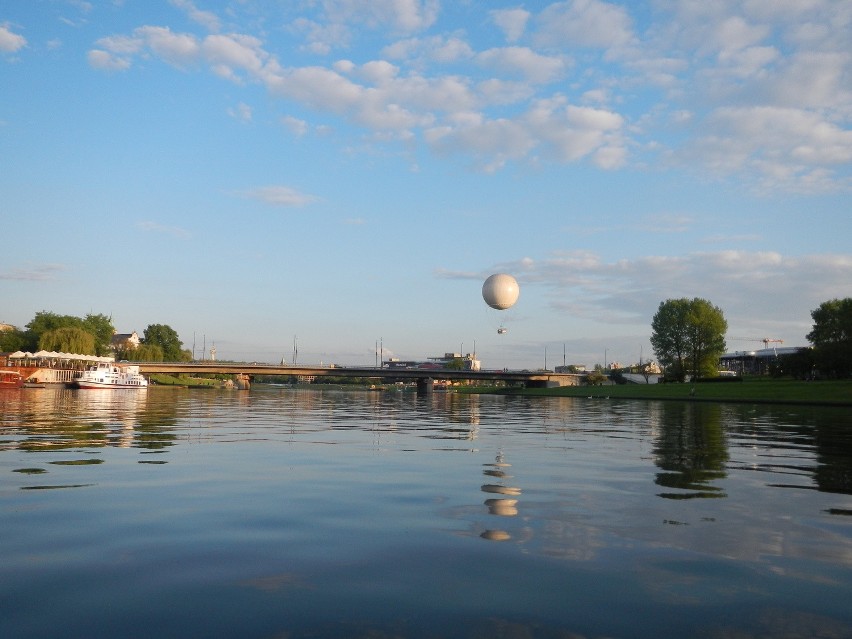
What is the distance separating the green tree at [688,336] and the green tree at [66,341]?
4900 inches

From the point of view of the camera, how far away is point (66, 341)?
453 ft

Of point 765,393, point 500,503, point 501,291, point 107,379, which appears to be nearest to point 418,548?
point 500,503

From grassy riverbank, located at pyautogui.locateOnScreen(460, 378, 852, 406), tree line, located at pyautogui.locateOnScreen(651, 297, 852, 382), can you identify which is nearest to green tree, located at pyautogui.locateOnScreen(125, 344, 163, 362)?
grassy riverbank, located at pyautogui.locateOnScreen(460, 378, 852, 406)

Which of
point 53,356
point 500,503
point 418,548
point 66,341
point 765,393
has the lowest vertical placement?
point 765,393

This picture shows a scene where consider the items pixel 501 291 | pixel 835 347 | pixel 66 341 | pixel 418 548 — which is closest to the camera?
pixel 418 548

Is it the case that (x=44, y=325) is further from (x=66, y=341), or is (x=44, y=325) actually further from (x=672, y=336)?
(x=672, y=336)

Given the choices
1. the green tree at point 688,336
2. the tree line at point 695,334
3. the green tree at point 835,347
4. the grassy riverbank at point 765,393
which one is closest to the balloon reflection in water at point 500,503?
the grassy riverbank at point 765,393

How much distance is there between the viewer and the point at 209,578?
23.6ft

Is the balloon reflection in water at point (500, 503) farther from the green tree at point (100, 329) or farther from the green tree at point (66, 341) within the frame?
the green tree at point (100, 329)

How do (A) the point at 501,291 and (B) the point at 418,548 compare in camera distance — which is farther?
(A) the point at 501,291

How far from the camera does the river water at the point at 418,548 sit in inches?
239

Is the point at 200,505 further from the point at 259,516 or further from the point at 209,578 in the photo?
the point at 209,578

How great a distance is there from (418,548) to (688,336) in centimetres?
15220

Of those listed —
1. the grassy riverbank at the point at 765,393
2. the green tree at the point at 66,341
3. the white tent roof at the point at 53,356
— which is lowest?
the grassy riverbank at the point at 765,393
